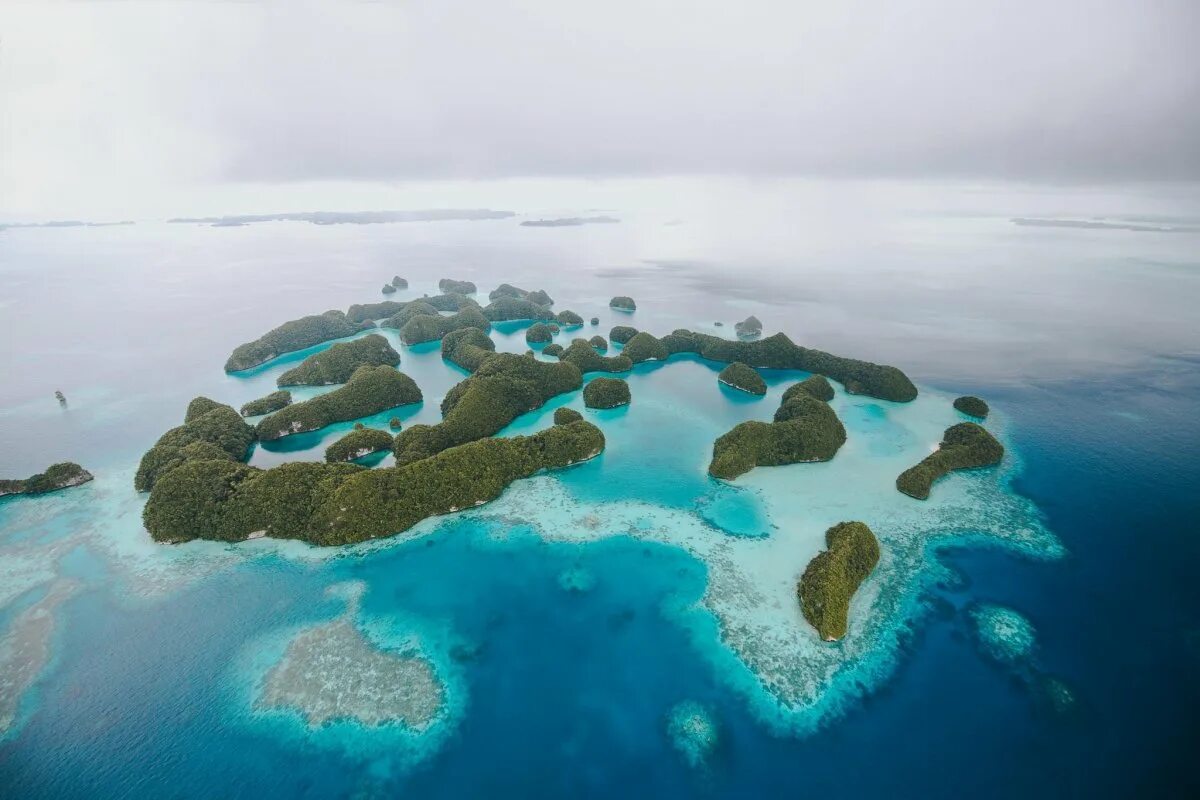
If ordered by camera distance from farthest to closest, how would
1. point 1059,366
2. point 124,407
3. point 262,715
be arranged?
point 1059,366, point 124,407, point 262,715

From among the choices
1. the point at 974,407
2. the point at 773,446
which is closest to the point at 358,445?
the point at 773,446

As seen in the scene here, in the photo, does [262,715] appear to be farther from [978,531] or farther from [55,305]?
[55,305]

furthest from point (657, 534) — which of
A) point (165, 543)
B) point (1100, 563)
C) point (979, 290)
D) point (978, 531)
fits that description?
point (979, 290)

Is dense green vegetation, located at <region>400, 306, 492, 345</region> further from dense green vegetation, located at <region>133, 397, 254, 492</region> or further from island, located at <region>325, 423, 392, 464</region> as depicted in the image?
island, located at <region>325, 423, 392, 464</region>

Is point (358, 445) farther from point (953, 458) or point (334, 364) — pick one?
point (953, 458)

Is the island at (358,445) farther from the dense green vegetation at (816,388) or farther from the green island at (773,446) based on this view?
the dense green vegetation at (816,388)
